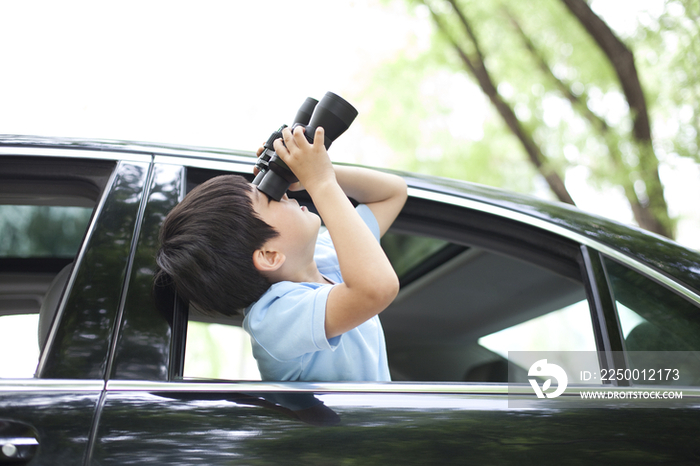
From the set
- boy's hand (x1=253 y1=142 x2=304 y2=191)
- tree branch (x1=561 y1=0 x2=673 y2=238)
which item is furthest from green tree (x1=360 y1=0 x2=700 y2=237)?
boy's hand (x1=253 y1=142 x2=304 y2=191)

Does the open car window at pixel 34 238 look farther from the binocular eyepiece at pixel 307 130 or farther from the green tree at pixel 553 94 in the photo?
the green tree at pixel 553 94

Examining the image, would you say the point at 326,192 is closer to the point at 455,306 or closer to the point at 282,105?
the point at 455,306

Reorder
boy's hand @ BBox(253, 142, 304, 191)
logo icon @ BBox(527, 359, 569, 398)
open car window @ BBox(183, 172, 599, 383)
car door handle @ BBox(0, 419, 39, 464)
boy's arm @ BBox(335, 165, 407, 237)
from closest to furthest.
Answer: car door handle @ BBox(0, 419, 39, 464), logo icon @ BBox(527, 359, 569, 398), boy's hand @ BBox(253, 142, 304, 191), boy's arm @ BBox(335, 165, 407, 237), open car window @ BBox(183, 172, 599, 383)

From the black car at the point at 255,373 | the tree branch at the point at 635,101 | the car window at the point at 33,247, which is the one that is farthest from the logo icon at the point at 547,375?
the tree branch at the point at 635,101

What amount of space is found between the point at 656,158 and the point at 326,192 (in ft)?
18.7

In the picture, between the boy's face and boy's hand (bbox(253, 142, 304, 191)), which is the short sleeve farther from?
boy's hand (bbox(253, 142, 304, 191))

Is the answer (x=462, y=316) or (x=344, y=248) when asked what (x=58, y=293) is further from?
(x=462, y=316)

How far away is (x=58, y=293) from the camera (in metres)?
1.22

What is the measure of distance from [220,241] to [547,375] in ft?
2.71

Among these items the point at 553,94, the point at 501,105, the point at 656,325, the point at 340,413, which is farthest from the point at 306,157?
the point at 553,94

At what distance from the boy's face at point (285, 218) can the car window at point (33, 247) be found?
0.47m

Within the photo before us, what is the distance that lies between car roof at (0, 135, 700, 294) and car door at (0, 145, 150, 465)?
6 cm

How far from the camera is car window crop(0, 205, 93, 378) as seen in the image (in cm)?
138

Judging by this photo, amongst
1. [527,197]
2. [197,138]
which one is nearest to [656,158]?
[527,197]
